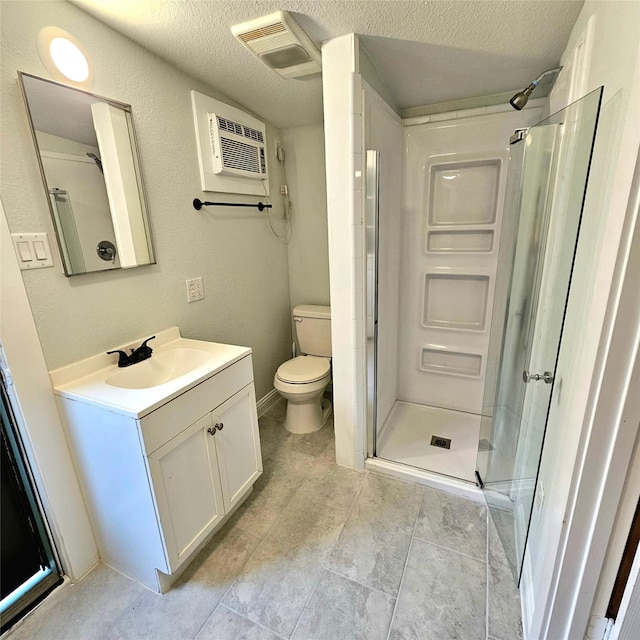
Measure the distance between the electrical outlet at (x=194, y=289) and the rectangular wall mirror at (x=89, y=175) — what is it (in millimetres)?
309

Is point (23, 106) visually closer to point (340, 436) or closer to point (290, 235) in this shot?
point (290, 235)

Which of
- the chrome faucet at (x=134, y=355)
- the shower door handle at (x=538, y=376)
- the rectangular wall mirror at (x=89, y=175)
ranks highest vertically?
the rectangular wall mirror at (x=89, y=175)

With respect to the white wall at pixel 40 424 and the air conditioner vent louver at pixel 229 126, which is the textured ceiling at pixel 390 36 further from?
the white wall at pixel 40 424

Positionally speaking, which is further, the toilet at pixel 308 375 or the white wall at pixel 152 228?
the toilet at pixel 308 375

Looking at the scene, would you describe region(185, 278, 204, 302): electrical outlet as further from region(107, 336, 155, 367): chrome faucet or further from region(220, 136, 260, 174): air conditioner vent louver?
region(220, 136, 260, 174): air conditioner vent louver

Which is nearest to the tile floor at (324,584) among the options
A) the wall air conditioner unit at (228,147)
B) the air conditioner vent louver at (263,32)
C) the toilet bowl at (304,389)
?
the toilet bowl at (304,389)

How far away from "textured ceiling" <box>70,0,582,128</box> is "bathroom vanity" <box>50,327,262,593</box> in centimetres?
137

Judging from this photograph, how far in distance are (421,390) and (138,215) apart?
2.27 metres

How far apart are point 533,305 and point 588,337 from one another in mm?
736

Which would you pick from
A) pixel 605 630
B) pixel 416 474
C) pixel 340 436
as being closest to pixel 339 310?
pixel 340 436

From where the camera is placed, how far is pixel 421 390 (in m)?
2.68

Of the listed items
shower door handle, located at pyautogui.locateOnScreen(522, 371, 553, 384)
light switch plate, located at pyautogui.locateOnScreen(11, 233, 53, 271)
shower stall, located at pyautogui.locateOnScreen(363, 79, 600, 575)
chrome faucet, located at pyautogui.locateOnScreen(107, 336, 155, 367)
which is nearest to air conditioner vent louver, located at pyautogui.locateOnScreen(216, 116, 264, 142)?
shower stall, located at pyautogui.locateOnScreen(363, 79, 600, 575)

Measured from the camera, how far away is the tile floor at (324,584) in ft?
4.02

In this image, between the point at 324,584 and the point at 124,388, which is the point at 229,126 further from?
the point at 324,584
